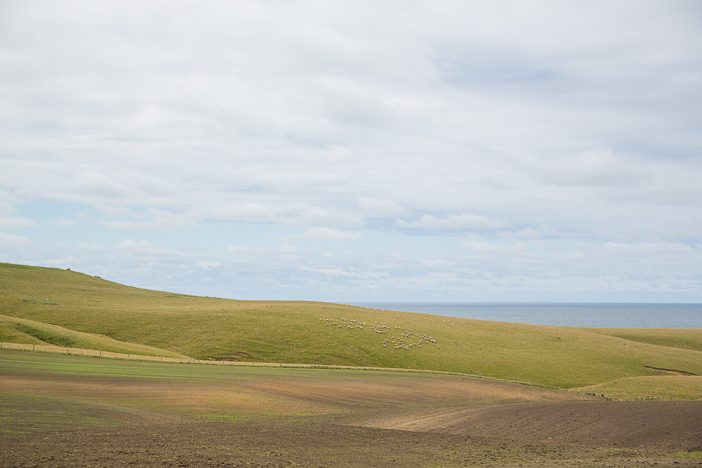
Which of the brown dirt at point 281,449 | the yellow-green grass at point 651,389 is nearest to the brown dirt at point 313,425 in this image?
the brown dirt at point 281,449

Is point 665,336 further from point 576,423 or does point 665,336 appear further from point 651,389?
point 576,423

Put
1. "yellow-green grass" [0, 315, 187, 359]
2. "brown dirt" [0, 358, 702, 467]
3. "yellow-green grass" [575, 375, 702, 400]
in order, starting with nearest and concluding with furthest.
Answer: "brown dirt" [0, 358, 702, 467]
"yellow-green grass" [575, 375, 702, 400]
"yellow-green grass" [0, 315, 187, 359]

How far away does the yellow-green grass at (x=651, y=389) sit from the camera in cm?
5659

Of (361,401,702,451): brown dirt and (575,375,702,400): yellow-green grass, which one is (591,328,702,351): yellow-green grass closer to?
(575,375,702,400): yellow-green grass

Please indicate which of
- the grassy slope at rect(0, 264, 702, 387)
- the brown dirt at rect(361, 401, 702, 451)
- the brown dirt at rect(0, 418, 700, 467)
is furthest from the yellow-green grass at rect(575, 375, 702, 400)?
the brown dirt at rect(0, 418, 700, 467)

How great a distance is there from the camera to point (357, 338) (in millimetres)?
81750

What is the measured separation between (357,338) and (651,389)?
108ft

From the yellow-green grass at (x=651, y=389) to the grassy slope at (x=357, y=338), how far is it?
8.81m

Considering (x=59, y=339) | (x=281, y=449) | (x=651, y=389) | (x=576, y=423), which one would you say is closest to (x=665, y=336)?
(x=651, y=389)

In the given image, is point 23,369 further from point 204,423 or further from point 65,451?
point 65,451

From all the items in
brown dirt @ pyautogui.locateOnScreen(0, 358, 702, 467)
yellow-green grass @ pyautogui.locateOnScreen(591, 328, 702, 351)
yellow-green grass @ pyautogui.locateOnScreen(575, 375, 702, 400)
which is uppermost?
yellow-green grass @ pyautogui.locateOnScreen(591, 328, 702, 351)

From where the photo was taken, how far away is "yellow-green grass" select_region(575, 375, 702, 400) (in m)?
56.6

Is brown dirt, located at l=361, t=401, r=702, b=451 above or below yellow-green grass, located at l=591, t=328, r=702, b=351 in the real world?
below

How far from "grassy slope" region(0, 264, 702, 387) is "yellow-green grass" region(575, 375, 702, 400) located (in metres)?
8.81
